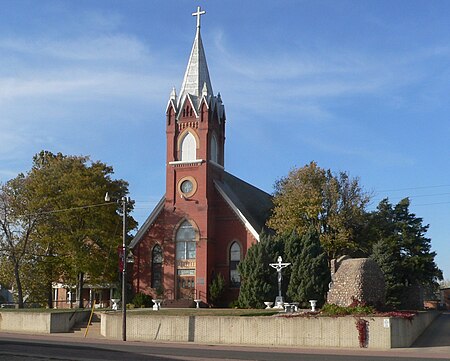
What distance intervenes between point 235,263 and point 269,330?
24.9 meters

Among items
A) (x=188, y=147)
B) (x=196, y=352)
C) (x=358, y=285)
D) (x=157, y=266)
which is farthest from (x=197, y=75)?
(x=196, y=352)

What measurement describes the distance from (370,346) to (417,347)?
2.36 meters

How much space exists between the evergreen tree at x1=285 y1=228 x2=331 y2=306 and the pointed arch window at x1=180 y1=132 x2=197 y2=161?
12.5 m

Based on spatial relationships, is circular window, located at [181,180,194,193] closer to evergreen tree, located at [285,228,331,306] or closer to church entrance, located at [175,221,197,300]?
church entrance, located at [175,221,197,300]

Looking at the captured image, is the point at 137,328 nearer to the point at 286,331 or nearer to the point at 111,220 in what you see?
the point at 286,331

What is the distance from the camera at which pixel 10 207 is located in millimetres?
52156

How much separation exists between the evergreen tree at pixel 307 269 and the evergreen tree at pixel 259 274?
1.24 meters

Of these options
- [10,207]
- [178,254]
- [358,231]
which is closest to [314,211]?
[358,231]

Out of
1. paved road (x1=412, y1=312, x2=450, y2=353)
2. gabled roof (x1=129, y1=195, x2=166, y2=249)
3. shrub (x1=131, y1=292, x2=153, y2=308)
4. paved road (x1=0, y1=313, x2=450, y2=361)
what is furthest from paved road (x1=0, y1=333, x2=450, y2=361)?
gabled roof (x1=129, y1=195, x2=166, y2=249)

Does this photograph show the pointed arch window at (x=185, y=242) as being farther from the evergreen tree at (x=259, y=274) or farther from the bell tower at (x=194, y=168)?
the evergreen tree at (x=259, y=274)

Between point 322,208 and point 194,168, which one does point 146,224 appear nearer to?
point 194,168

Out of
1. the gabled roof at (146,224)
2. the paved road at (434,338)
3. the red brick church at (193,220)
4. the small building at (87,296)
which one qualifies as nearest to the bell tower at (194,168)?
the red brick church at (193,220)

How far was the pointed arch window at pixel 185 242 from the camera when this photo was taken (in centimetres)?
5597

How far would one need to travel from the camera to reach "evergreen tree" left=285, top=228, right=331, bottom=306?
49188mm
